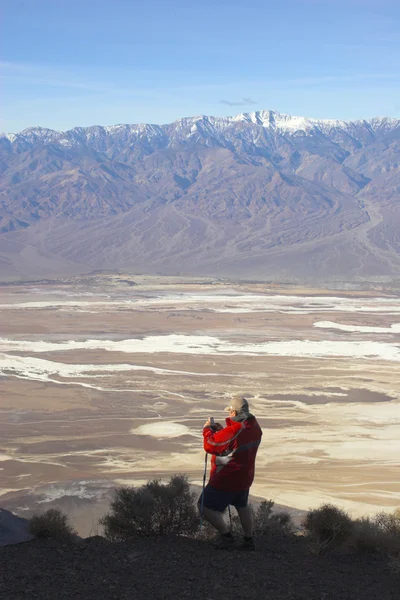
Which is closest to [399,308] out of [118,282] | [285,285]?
[285,285]

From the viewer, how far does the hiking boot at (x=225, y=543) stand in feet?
23.8

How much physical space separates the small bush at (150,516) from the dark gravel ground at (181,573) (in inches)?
11.7

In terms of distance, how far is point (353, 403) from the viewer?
3002cm

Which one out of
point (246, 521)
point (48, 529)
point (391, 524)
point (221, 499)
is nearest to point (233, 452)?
point (221, 499)

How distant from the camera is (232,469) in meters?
7.38

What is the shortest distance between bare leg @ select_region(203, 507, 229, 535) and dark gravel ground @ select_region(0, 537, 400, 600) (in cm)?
21

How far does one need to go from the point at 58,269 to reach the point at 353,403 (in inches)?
3406

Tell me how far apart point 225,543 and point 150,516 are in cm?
98

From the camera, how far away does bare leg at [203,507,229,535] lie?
24.4ft

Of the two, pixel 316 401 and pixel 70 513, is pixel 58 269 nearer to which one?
pixel 316 401

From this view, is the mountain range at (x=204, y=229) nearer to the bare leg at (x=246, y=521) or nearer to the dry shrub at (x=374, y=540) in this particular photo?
the dry shrub at (x=374, y=540)

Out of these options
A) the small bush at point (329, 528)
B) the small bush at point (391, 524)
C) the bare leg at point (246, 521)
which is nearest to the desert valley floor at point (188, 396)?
the small bush at point (391, 524)

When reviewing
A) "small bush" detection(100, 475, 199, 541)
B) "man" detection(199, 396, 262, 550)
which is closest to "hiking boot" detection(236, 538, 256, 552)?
"man" detection(199, 396, 262, 550)

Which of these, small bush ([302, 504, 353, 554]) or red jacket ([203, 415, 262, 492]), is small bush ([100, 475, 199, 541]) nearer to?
red jacket ([203, 415, 262, 492])
